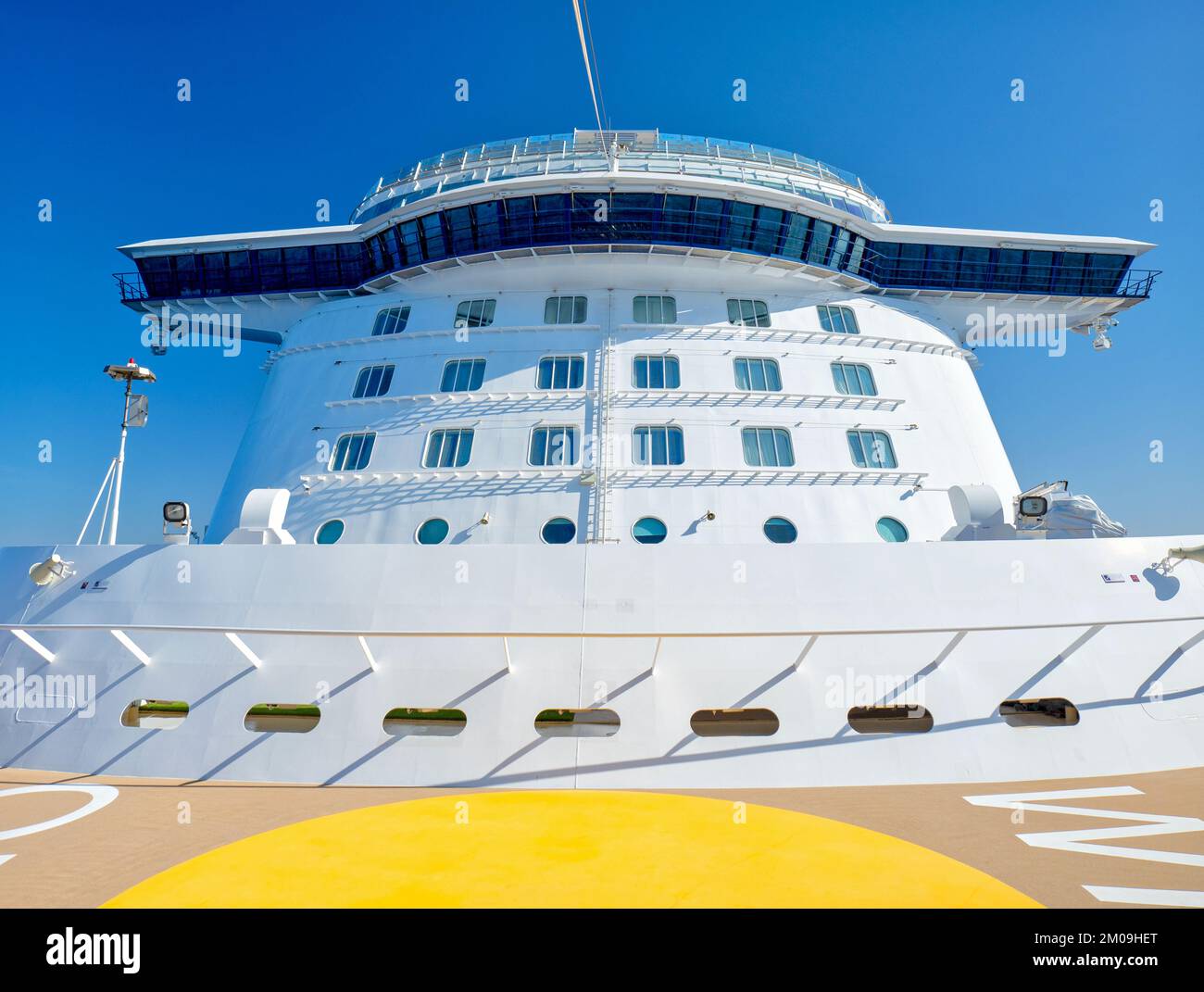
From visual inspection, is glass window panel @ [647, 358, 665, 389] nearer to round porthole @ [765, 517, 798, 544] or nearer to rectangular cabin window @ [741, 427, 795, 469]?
rectangular cabin window @ [741, 427, 795, 469]

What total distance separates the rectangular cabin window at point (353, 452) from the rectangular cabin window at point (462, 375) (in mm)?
1983

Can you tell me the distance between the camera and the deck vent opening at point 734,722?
9438mm

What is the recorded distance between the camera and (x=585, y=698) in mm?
9039

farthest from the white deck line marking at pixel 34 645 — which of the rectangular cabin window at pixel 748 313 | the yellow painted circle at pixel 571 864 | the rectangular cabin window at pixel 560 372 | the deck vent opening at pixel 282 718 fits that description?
the rectangular cabin window at pixel 748 313

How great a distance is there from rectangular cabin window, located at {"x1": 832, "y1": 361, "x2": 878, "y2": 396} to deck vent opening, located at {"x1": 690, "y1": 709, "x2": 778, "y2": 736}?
8584 millimetres

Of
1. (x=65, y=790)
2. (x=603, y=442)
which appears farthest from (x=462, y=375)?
(x=65, y=790)

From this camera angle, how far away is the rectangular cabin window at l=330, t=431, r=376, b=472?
15.0 meters

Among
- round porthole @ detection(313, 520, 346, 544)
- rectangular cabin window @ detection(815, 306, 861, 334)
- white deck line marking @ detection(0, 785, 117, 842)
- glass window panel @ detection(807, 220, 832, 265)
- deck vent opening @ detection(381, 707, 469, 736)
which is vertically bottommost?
white deck line marking @ detection(0, 785, 117, 842)

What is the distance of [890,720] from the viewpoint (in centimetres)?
973

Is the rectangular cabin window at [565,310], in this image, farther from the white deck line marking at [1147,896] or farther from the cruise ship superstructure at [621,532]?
the white deck line marking at [1147,896]

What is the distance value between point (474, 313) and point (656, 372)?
4.96 meters

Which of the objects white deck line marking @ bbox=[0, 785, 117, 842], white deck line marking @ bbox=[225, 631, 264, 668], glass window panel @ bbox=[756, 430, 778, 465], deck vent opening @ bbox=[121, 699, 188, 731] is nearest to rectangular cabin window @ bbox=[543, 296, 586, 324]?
glass window panel @ bbox=[756, 430, 778, 465]

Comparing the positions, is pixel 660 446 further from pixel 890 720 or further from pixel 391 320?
pixel 391 320
